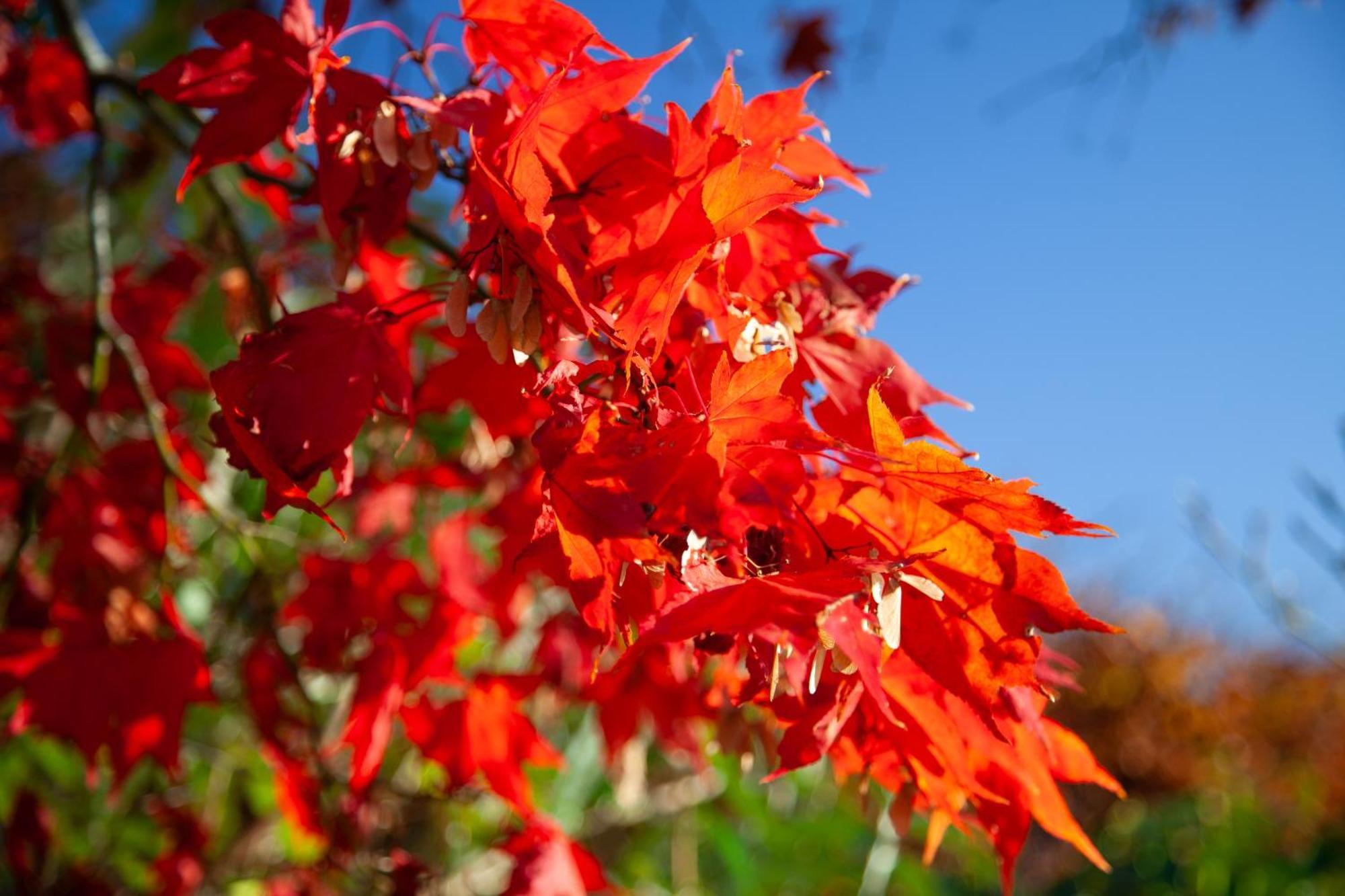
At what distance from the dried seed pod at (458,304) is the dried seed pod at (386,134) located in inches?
5.6

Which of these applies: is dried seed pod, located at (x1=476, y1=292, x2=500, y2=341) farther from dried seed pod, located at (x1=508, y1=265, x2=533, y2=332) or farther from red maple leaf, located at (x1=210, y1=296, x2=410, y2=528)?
red maple leaf, located at (x1=210, y1=296, x2=410, y2=528)

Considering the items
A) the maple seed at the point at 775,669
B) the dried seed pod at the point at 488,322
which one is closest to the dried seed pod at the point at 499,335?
the dried seed pod at the point at 488,322

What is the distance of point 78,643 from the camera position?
1.07 metres

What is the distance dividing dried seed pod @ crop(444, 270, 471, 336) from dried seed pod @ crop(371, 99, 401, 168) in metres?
0.14

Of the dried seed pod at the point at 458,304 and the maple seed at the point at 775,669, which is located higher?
the dried seed pod at the point at 458,304

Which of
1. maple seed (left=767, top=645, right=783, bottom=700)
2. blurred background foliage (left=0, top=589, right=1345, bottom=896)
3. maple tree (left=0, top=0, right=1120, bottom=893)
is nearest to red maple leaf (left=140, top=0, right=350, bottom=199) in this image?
maple tree (left=0, top=0, right=1120, bottom=893)

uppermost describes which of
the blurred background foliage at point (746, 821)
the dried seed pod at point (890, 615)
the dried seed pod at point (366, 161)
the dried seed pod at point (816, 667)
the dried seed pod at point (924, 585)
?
the dried seed pod at point (366, 161)

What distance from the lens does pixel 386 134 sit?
2.13 ft

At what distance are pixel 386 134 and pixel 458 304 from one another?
0.57 feet

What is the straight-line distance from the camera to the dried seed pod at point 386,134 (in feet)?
2.11

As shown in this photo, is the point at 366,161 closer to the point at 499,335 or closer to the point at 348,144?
the point at 348,144

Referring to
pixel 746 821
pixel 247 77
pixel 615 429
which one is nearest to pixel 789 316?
pixel 615 429

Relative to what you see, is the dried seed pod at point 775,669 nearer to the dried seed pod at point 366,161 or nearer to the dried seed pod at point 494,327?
the dried seed pod at point 494,327

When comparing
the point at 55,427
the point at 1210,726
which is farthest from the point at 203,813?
the point at 1210,726
